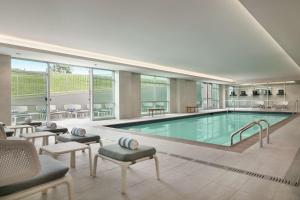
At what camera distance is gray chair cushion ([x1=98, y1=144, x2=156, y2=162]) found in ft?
7.88

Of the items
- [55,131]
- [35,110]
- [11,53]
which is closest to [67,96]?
[35,110]

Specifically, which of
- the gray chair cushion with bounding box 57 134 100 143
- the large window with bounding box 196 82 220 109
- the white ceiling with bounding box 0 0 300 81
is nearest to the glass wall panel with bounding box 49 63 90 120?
the white ceiling with bounding box 0 0 300 81

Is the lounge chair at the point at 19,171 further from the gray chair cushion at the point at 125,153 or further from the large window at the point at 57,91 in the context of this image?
the large window at the point at 57,91

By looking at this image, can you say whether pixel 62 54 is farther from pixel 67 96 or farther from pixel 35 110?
pixel 67 96

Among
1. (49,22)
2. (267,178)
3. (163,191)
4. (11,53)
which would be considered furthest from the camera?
(11,53)

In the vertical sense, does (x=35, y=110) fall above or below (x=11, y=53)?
below

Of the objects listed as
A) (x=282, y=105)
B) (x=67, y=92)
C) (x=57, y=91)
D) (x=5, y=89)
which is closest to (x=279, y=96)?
(x=282, y=105)

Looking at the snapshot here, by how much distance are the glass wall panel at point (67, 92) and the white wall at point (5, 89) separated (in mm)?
3396

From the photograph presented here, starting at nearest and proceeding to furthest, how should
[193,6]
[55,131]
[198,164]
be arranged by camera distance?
1. [198,164]
2. [193,6]
3. [55,131]

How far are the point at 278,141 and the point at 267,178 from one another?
8.49 feet

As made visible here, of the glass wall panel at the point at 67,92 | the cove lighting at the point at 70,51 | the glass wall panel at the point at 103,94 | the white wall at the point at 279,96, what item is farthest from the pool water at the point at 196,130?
the white wall at the point at 279,96

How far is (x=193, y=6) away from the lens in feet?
11.2

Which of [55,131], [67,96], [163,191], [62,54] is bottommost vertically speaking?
[163,191]

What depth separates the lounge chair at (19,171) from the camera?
131 cm
